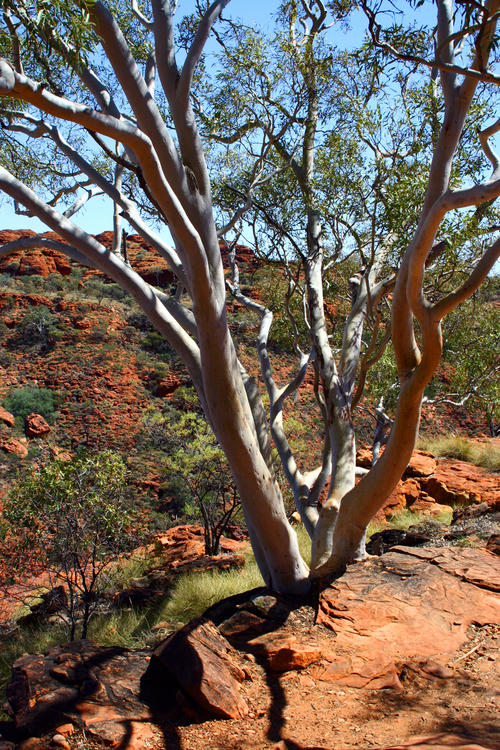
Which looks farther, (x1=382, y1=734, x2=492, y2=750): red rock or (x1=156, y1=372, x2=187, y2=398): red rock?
(x1=156, y1=372, x2=187, y2=398): red rock

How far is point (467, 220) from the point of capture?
4.98 m

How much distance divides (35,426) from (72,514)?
435 inches

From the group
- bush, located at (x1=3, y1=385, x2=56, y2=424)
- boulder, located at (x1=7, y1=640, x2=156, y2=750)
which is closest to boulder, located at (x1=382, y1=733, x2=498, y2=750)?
boulder, located at (x1=7, y1=640, x2=156, y2=750)

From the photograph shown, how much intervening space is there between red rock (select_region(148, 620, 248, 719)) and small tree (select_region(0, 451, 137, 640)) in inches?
99.0

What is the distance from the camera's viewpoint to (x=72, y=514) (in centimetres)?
600

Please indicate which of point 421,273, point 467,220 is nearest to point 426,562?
point 421,273

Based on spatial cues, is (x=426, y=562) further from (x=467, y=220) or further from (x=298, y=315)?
(x=298, y=315)

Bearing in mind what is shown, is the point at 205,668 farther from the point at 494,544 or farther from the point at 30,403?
the point at 30,403

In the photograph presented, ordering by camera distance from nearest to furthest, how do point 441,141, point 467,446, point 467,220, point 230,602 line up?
point 441,141 → point 230,602 → point 467,220 → point 467,446

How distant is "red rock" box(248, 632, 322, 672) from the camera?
374cm

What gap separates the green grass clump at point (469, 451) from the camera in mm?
11511

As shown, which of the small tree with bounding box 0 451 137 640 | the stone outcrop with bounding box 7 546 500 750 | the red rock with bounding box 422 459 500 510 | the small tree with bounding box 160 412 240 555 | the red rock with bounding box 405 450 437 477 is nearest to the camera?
the stone outcrop with bounding box 7 546 500 750

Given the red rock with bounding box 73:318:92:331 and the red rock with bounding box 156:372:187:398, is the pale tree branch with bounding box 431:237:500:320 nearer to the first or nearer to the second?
the red rock with bounding box 156:372:187:398

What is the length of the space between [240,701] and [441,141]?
3.46 meters
